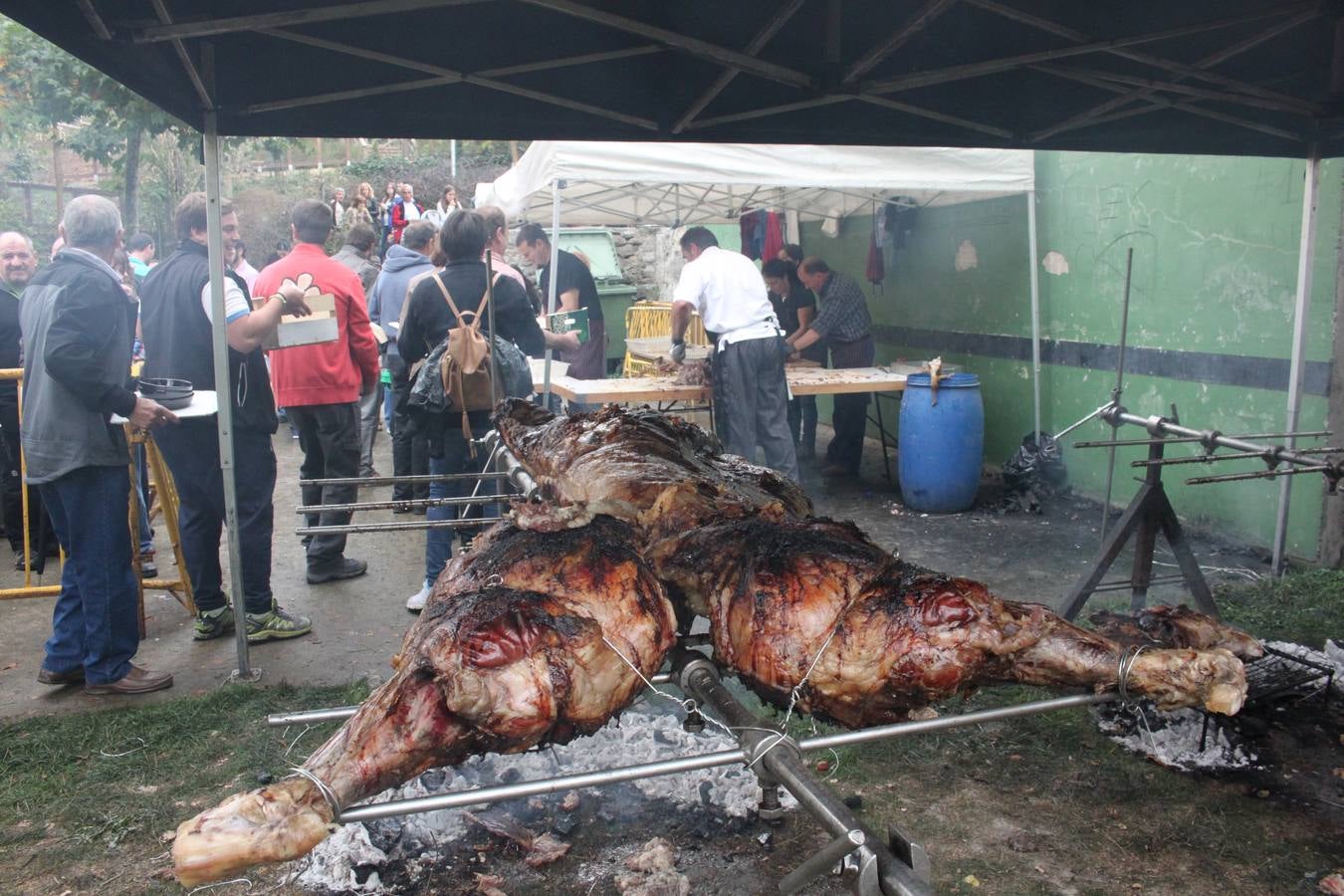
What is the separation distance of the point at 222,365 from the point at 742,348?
4316 mm

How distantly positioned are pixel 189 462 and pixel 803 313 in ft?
20.8

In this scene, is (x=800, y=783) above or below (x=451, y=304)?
below

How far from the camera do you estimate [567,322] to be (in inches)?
261

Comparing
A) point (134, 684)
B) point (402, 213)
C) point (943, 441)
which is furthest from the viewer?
point (402, 213)

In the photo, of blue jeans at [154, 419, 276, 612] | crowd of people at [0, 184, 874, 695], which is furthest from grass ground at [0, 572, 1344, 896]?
blue jeans at [154, 419, 276, 612]

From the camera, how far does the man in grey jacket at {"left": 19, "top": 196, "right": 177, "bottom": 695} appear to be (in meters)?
4.27

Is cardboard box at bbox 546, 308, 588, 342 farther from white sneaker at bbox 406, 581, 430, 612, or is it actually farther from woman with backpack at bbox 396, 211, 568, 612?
white sneaker at bbox 406, 581, 430, 612

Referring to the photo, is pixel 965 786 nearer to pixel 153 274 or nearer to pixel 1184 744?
pixel 1184 744

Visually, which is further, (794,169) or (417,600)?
(794,169)

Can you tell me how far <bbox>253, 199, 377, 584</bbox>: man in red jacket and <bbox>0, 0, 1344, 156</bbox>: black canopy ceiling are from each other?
1.98m

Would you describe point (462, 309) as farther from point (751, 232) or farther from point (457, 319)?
point (751, 232)

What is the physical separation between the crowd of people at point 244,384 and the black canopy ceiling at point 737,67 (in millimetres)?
945

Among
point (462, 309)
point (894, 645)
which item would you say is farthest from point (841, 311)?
point (894, 645)

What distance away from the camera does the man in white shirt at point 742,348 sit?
7703 millimetres
